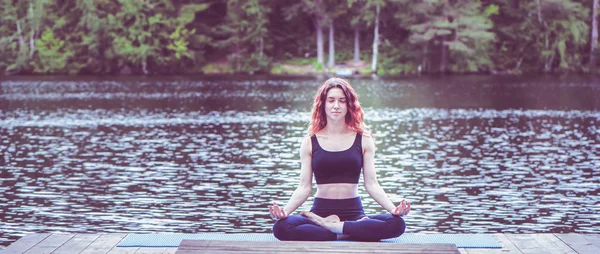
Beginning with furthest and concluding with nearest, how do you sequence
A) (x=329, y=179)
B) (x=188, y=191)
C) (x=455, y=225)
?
1. (x=188, y=191)
2. (x=455, y=225)
3. (x=329, y=179)

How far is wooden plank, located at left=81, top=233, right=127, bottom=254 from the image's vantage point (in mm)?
7216

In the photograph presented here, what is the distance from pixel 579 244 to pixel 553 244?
0.69 feet

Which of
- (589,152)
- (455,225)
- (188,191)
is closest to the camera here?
(455,225)

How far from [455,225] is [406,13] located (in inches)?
2071

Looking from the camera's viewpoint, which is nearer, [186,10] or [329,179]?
[329,179]

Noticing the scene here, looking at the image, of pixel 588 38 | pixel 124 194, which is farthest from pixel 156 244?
pixel 588 38

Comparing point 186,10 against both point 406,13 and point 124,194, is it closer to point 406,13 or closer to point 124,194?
point 406,13

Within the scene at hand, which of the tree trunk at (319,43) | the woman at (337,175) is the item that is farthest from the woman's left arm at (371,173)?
the tree trunk at (319,43)

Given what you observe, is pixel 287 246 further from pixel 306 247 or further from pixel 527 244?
pixel 527 244

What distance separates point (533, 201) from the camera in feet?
49.1

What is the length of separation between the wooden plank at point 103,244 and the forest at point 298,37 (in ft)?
179

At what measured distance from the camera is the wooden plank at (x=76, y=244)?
722cm

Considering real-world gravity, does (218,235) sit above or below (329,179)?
below

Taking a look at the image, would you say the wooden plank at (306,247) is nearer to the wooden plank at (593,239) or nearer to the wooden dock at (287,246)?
the wooden dock at (287,246)
